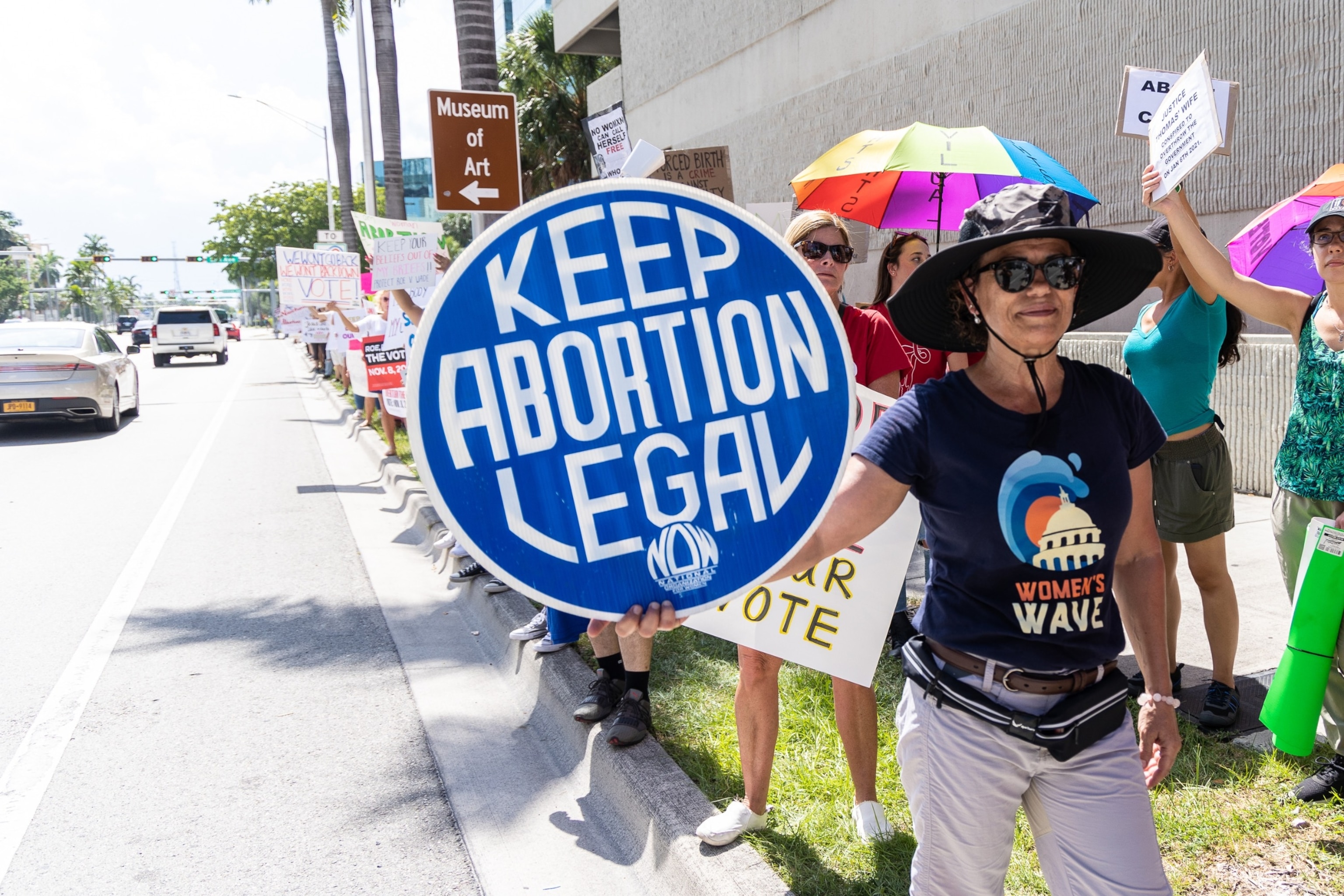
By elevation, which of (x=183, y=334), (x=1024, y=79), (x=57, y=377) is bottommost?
(x=57, y=377)

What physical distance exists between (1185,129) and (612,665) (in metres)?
2.94

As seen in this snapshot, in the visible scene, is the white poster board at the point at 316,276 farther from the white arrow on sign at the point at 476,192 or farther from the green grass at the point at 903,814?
the green grass at the point at 903,814

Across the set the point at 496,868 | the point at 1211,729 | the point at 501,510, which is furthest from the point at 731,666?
the point at 501,510

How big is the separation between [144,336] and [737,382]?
5871cm

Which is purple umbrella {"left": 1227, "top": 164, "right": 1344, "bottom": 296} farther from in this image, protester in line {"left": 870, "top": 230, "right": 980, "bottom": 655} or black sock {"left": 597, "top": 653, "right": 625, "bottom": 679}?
black sock {"left": 597, "top": 653, "right": 625, "bottom": 679}

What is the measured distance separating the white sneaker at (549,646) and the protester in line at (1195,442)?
2552 mm

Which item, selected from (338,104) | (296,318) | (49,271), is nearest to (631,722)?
(296,318)

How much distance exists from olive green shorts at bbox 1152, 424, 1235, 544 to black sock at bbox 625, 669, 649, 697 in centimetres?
213

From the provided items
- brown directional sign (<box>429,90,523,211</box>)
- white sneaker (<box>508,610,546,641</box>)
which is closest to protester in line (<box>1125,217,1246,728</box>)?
white sneaker (<box>508,610,546,641</box>)

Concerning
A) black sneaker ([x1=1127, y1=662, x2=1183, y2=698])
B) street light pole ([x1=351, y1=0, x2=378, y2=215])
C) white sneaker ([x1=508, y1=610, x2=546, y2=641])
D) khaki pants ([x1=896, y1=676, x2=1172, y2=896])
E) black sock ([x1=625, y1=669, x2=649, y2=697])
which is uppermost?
street light pole ([x1=351, y1=0, x2=378, y2=215])

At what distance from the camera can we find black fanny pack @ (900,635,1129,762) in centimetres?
195

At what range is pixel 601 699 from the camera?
4.27m

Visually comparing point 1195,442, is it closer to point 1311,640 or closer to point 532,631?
point 1311,640

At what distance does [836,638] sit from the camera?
315 centimetres
